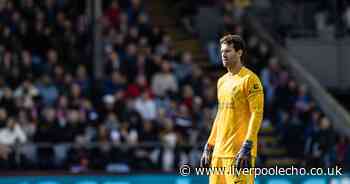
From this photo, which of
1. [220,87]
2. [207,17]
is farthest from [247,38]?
[220,87]

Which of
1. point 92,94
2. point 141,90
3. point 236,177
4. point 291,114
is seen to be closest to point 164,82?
point 141,90

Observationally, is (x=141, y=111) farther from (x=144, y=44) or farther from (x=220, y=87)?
(x=220, y=87)

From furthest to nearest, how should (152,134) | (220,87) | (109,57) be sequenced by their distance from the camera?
1. (109,57)
2. (152,134)
3. (220,87)

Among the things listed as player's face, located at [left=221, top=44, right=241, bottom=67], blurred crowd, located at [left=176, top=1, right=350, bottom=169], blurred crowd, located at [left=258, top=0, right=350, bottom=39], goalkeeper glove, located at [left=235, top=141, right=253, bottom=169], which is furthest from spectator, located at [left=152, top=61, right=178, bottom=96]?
goalkeeper glove, located at [left=235, top=141, right=253, bottom=169]

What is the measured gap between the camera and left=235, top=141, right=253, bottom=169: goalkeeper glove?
34.4 feet

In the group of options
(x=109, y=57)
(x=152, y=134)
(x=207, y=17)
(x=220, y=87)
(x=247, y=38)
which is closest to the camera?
(x=220, y=87)

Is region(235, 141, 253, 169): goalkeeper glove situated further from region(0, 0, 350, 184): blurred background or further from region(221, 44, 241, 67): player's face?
region(0, 0, 350, 184): blurred background

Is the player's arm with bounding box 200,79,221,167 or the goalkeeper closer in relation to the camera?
the goalkeeper

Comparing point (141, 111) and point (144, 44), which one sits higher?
point (144, 44)

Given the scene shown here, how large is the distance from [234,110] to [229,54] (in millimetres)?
583

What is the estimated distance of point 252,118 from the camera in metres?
10.7

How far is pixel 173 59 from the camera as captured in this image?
2119 centimetres

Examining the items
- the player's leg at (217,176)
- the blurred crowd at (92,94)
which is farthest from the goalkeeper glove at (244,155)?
the blurred crowd at (92,94)

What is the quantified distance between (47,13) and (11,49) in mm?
1539
